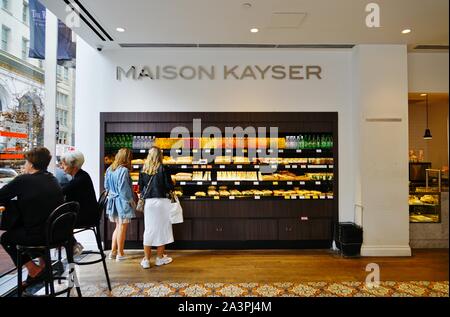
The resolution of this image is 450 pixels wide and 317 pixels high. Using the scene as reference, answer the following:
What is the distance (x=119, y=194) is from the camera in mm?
4160

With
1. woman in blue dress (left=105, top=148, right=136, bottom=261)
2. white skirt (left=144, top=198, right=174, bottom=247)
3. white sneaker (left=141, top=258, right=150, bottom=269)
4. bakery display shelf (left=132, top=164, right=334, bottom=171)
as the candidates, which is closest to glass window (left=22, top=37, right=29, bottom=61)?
woman in blue dress (left=105, top=148, right=136, bottom=261)

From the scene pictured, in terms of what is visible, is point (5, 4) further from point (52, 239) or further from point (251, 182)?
point (251, 182)

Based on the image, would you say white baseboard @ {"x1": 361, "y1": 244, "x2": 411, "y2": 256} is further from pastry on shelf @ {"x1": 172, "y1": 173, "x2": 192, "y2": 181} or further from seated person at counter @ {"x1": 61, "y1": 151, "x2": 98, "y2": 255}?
seated person at counter @ {"x1": 61, "y1": 151, "x2": 98, "y2": 255}

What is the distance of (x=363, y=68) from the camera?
4.73 metres

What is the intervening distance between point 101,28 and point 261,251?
4373 millimetres

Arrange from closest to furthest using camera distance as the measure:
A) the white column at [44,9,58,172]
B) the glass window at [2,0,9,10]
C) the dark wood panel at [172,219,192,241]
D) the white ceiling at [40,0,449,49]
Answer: the glass window at [2,0,9,10] → the white ceiling at [40,0,449,49] → the white column at [44,9,58,172] → the dark wood panel at [172,219,192,241]

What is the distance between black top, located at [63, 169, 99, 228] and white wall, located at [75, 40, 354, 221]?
2.00 m

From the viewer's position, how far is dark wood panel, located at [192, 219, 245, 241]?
4.88m

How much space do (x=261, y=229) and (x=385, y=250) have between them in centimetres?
206

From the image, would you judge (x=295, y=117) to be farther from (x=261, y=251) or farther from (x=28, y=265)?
(x=28, y=265)

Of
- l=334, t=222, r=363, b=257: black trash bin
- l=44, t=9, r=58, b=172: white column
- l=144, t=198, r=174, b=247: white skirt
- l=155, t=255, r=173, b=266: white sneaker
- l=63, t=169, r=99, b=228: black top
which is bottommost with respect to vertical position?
l=155, t=255, r=173, b=266: white sneaker

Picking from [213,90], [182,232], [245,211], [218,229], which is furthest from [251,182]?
[213,90]

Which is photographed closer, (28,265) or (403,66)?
(28,265)
